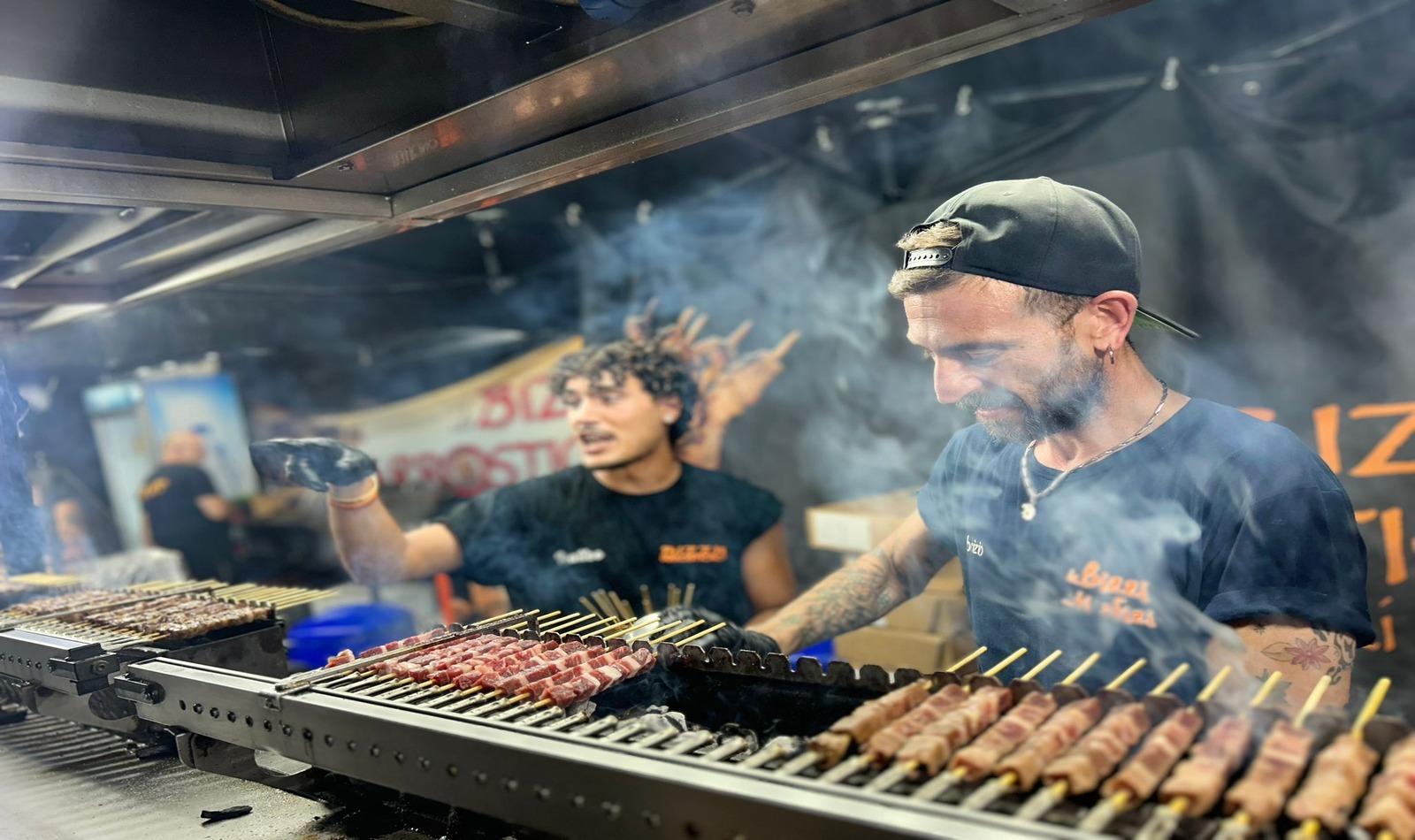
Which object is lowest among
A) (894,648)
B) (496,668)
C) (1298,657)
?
(894,648)

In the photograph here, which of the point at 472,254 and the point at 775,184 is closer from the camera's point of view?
the point at 775,184

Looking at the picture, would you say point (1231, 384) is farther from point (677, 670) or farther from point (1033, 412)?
point (677, 670)

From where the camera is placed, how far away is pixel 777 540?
18.4 ft

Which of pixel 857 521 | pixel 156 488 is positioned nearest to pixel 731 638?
pixel 857 521

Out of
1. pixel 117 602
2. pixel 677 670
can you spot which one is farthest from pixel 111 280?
pixel 677 670

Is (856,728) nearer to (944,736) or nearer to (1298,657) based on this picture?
(944,736)

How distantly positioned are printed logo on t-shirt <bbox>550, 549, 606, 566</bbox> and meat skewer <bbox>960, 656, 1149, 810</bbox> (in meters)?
3.79

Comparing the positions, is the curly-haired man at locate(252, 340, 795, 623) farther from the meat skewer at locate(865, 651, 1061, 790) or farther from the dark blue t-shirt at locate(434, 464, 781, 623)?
the meat skewer at locate(865, 651, 1061, 790)

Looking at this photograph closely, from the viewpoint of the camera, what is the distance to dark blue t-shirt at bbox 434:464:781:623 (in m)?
5.25

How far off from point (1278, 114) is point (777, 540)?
3555 mm

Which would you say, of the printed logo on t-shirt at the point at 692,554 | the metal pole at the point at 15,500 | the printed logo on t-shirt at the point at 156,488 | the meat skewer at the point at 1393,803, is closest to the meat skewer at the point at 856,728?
the meat skewer at the point at 1393,803

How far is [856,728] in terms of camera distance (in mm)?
1702

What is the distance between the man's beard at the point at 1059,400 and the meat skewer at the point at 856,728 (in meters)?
1.03

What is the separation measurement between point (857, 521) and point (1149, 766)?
14.6 feet
